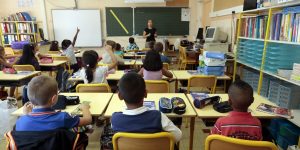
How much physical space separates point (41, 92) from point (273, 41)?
9.38 feet

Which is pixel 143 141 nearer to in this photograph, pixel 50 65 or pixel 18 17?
pixel 50 65

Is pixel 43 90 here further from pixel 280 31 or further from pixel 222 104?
pixel 280 31

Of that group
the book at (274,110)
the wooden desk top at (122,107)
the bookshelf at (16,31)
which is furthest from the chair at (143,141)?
the bookshelf at (16,31)

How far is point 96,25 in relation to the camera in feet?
26.0

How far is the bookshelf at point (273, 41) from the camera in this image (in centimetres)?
264

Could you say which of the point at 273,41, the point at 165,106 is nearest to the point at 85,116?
Answer: the point at 165,106

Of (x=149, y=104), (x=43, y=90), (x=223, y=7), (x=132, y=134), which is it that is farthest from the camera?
(x=223, y=7)

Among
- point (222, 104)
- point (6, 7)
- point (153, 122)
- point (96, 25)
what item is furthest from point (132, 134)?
point (6, 7)

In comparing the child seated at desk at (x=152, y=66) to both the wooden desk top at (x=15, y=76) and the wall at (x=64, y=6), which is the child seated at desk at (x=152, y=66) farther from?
the wall at (x=64, y=6)

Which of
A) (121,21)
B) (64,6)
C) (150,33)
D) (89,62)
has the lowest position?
(89,62)

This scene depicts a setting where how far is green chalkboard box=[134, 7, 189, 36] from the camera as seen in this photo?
7957 mm

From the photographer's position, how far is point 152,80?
2.70 meters

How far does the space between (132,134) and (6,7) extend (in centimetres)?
846

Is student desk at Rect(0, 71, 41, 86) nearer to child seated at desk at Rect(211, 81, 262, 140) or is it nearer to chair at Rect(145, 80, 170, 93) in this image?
chair at Rect(145, 80, 170, 93)
